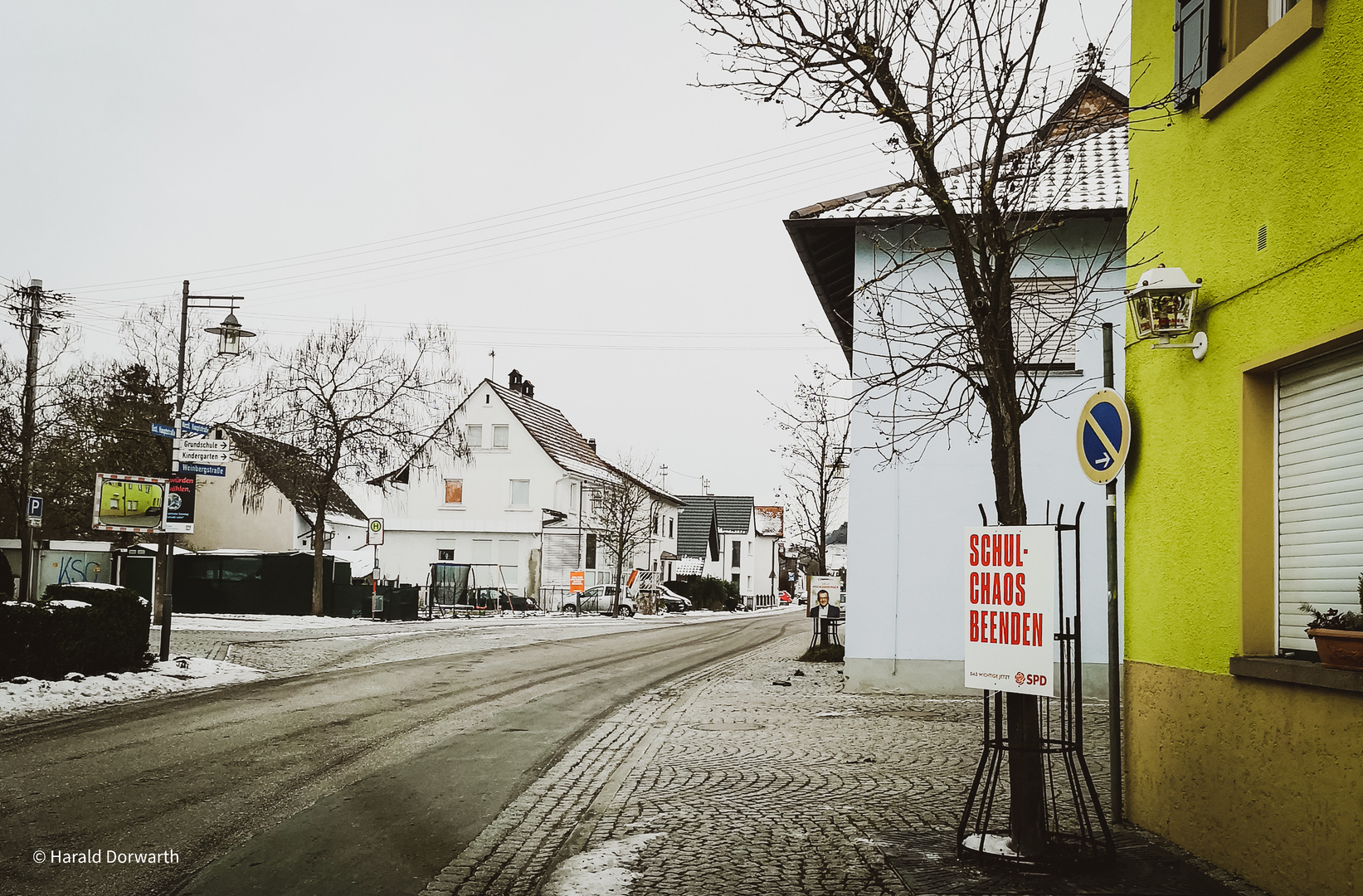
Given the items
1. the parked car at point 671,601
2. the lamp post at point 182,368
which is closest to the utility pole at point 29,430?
the lamp post at point 182,368

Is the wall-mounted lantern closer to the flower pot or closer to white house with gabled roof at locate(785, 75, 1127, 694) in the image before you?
the flower pot

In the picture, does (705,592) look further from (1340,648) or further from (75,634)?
(1340,648)

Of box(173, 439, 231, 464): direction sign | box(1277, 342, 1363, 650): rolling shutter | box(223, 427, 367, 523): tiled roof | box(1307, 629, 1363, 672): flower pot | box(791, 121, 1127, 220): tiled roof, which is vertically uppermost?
box(791, 121, 1127, 220): tiled roof

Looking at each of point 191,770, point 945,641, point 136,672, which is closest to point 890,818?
point 191,770

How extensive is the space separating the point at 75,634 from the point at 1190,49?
1434 cm

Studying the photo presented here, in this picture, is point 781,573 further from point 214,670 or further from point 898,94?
point 898,94

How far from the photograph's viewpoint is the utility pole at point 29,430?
102ft

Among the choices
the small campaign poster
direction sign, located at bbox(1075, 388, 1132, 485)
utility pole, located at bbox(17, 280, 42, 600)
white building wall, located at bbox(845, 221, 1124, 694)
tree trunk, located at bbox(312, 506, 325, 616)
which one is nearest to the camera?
direction sign, located at bbox(1075, 388, 1132, 485)

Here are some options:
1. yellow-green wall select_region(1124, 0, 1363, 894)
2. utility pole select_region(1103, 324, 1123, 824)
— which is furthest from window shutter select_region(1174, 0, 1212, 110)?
utility pole select_region(1103, 324, 1123, 824)

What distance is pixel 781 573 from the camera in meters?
132

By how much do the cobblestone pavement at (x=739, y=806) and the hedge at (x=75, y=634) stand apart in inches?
286

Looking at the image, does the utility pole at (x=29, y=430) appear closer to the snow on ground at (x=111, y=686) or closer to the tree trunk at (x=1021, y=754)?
the snow on ground at (x=111, y=686)

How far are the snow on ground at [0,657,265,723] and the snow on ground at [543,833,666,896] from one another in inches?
336

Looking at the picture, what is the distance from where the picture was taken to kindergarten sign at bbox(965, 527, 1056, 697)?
6121mm
